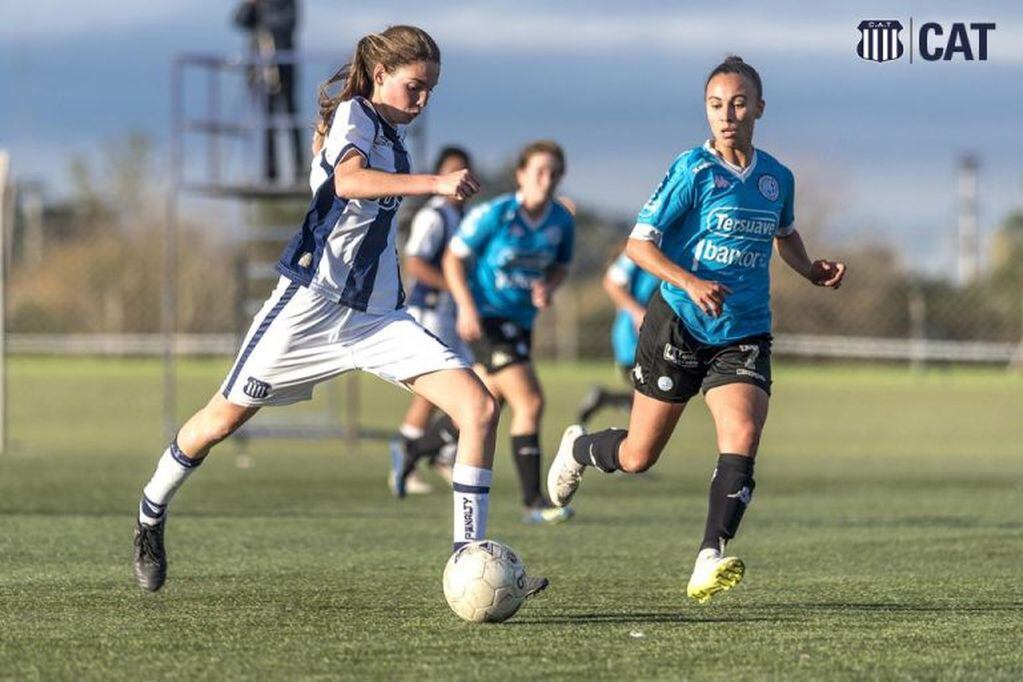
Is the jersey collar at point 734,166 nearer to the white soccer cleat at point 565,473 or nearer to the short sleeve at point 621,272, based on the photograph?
the white soccer cleat at point 565,473

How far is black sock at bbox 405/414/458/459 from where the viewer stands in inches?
481

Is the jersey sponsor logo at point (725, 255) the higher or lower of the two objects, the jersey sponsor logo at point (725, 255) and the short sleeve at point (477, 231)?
the higher

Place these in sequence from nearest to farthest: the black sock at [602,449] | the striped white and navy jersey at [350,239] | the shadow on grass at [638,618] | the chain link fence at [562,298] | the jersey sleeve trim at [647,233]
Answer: the shadow on grass at [638,618] → the striped white and navy jersey at [350,239] → the jersey sleeve trim at [647,233] → the black sock at [602,449] → the chain link fence at [562,298]

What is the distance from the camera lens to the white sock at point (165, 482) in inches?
292

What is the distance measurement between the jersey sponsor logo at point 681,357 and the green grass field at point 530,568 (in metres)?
0.90

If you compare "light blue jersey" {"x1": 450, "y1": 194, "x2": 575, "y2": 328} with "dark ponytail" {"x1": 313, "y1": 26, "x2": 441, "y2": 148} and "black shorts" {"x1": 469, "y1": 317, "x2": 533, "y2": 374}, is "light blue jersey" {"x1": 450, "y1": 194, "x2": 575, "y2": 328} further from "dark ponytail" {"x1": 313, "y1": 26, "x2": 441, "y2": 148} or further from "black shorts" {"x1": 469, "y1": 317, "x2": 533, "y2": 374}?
"dark ponytail" {"x1": 313, "y1": 26, "x2": 441, "y2": 148}

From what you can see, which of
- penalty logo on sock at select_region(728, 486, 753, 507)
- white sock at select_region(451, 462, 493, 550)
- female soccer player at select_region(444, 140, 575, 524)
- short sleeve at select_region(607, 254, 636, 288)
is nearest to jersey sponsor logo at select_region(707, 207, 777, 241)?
penalty logo on sock at select_region(728, 486, 753, 507)

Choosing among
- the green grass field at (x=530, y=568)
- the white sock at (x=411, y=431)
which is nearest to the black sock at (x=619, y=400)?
the green grass field at (x=530, y=568)

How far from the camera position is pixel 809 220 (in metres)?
39.7

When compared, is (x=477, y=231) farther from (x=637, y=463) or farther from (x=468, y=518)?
(x=468, y=518)

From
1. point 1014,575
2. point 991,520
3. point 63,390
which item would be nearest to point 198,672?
point 1014,575

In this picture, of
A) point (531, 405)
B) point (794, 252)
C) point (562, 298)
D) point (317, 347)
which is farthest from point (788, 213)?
point (562, 298)

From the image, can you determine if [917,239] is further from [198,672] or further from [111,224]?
[198,672]

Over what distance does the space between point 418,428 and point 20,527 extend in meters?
3.48
